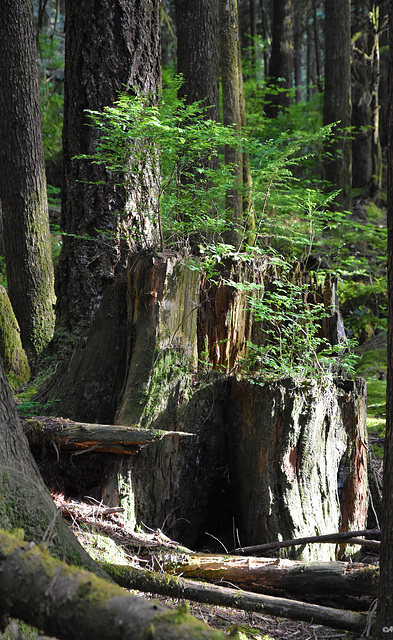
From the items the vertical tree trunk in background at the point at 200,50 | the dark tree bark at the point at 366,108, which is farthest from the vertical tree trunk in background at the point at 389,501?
the dark tree bark at the point at 366,108

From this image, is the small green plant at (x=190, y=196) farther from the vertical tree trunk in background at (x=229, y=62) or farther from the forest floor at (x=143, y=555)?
the vertical tree trunk in background at (x=229, y=62)

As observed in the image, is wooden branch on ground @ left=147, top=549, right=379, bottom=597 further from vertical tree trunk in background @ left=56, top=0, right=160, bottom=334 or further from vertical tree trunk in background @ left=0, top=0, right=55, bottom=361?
vertical tree trunk in background @ left=0, top=0, right=55, bottom=361

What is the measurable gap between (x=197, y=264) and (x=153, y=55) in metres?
2.34

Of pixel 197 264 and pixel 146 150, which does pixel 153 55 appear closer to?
pixel 146 150

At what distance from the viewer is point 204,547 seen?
161 inches

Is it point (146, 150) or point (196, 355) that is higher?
point (146, 150)

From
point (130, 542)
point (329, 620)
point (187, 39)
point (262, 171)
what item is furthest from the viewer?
point (187, 39)

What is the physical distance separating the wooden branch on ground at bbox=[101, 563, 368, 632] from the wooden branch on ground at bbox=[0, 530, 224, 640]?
1.52m

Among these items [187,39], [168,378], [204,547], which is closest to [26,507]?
[168,378]

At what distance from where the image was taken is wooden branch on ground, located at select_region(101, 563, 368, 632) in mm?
2723

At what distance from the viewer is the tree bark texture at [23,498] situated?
224 cm

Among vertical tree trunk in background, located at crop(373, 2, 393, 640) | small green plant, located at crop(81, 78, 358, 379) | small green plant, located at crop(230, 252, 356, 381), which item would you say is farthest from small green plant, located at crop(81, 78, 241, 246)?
vertical tree trunk in background, located at crop(373, 2, 393, 640)

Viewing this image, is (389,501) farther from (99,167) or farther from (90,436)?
(99,167)

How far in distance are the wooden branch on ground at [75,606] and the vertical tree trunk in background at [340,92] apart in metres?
12.7
